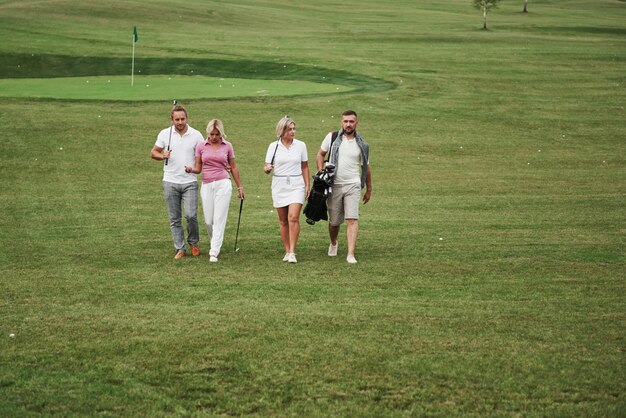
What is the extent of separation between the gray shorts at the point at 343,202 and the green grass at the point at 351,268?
644 millimetres

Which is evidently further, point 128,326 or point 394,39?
point 394,39

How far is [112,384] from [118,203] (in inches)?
427

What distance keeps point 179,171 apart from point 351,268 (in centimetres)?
306

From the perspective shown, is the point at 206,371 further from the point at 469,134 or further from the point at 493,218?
the point at 469,134

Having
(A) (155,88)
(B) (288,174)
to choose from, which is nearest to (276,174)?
(B) (288,174)

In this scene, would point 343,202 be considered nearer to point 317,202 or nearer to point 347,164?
point 317,202

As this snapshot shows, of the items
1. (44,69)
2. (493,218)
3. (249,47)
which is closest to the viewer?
(493,218)

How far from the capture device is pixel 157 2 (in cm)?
6462

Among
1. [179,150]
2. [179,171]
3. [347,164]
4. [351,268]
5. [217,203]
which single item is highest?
[179,150]

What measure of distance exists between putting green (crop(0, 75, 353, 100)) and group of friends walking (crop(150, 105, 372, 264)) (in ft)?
55.9

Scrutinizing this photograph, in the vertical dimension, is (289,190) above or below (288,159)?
below

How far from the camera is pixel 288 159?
1332 centimetres

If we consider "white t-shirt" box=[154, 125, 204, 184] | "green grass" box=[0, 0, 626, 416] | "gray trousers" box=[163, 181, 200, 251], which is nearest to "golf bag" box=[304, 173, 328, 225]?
"green grass" box=[0, 0, 626, 416]

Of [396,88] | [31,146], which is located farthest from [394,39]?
[31,146]
